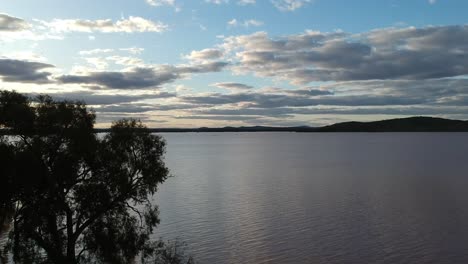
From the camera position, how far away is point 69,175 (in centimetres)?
3616

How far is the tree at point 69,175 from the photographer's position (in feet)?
113

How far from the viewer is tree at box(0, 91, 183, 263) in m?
34.3

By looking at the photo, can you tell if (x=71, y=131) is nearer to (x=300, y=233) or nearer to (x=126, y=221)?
(x=126, y=221)

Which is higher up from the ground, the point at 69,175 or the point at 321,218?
the point at 69,175

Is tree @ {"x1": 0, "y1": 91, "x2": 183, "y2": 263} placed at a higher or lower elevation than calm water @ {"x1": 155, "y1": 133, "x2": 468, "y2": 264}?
higher

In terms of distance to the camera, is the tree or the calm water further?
the calm water

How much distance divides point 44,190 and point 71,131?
538 centimetres

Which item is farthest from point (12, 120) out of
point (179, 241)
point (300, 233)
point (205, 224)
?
point (300, 233)

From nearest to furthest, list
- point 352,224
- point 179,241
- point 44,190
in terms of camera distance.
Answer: point 44,190, point 179,241, point 352,224

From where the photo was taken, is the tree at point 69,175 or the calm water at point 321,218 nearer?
the tree at point 69,175

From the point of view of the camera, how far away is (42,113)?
114ft

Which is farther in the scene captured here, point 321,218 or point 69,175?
point 321,218

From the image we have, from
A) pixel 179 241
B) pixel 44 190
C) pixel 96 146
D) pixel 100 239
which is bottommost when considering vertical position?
pixel 179 241

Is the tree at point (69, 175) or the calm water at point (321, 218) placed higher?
the tree at point (69, 175)
